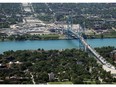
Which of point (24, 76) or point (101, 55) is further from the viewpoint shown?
point (101, 55)

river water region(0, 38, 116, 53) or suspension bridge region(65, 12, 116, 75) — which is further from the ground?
suspension bridge region(65, 12, 116, 75)

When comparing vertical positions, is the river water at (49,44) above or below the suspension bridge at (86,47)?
below

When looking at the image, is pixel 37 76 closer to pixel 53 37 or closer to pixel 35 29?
pixel 53 37

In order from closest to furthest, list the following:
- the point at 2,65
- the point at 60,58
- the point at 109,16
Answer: the point at 2,65
the point at 60,58
the point at 109,16

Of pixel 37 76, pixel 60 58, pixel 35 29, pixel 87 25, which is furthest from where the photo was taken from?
pixel 87 25

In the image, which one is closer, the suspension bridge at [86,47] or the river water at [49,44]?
the suspension bridge at [86,47]

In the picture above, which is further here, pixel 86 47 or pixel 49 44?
pixel 49 44

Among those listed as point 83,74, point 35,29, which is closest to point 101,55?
point 83,74
